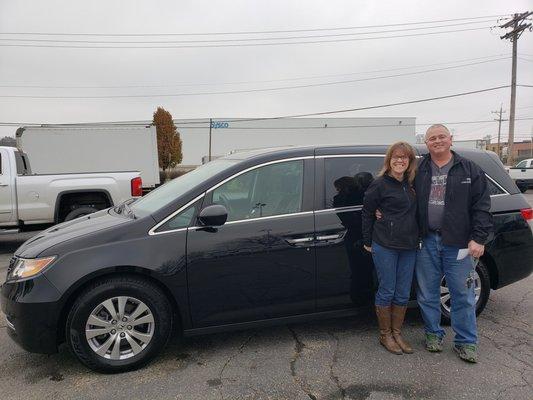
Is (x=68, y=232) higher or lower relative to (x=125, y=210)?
lower

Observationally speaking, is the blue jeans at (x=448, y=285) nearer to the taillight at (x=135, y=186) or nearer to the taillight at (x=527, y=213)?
Result: the taillight at (x=527, y=213)

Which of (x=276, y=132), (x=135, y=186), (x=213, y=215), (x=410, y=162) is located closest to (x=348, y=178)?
(x=410, y=162)

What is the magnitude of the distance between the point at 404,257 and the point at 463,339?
2.60 feet

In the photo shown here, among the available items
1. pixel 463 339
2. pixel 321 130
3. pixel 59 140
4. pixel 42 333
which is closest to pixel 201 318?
pixel 42 333

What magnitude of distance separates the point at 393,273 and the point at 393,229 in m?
0.37

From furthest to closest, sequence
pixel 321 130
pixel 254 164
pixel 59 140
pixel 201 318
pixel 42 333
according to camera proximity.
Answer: pixel 321 130 → pixel 59 140 → pixel 254 164 → pixel 201 318 → pixel 42 333

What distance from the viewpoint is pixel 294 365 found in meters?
3.40

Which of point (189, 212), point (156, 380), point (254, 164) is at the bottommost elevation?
point (156, 380)

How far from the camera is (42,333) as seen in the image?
3168 millimetres

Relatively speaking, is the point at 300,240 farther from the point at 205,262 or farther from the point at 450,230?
the point at 450,230

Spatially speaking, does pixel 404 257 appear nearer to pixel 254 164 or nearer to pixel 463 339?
pixel 463 339

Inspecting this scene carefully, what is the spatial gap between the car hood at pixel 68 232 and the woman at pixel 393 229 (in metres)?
1.89

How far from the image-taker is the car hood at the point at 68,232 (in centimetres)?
333

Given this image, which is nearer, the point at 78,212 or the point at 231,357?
the point at 231,357
